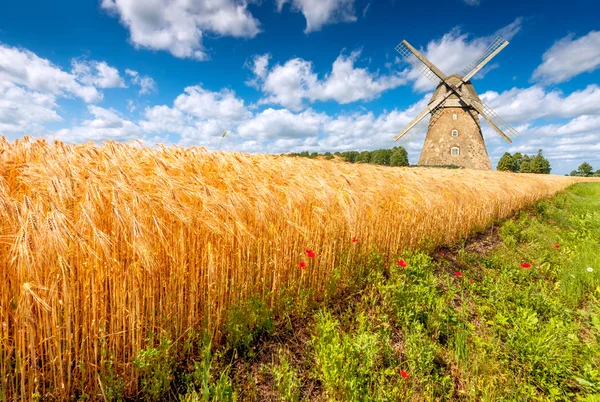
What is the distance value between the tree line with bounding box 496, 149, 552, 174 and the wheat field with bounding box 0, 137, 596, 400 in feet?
241

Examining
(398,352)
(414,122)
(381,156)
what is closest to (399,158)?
(381,156)

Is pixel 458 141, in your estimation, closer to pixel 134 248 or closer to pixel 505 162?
pixel 134 248

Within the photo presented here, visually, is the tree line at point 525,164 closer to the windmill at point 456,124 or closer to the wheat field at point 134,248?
the windmill at point 456,124

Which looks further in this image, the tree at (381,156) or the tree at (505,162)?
the tree at (505,162)

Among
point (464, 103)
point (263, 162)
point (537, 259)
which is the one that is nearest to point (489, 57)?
point (464, 103)

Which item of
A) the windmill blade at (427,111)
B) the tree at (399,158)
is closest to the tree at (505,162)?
the tree at (399,158)

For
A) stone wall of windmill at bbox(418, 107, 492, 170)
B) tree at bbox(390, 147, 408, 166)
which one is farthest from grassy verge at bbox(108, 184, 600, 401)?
tree at bbox(390, 147, 408, 166)

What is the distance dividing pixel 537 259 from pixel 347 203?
4.17 m

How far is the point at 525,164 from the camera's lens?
74.1 meters

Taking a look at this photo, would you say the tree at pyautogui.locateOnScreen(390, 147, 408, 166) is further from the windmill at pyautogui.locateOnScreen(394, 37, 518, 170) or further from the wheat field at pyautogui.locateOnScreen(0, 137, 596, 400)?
the wheat field at pyautogui.locateOnScreen(0, 137, 596, 400)

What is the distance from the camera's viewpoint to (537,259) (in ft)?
17.9

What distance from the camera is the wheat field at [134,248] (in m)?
1.74

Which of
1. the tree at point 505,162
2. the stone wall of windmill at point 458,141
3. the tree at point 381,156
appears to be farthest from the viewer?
the tree at point 505,162

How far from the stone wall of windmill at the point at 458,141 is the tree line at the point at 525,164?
42.6m
